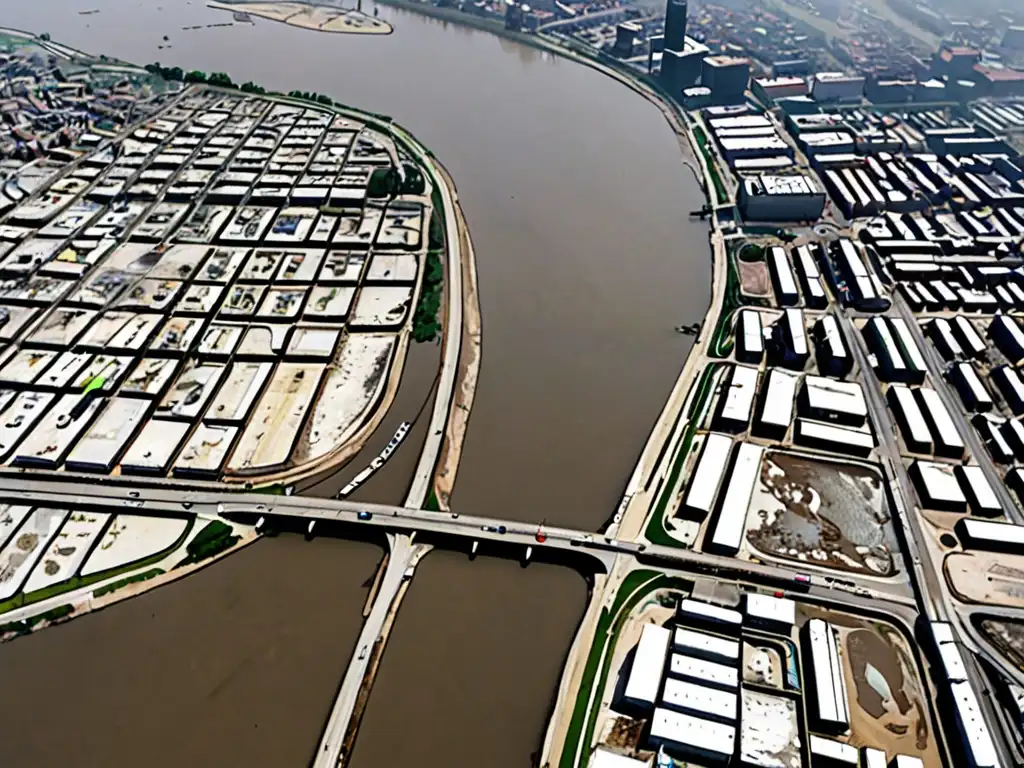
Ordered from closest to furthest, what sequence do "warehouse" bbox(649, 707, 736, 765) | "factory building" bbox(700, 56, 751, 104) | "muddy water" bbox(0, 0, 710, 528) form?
"warehouse" bbox(649, 707, 736, 765)
"muddy water" bbox(0, 0, 710, 528)
"factory building" bbox(700, 56, 751, 104)

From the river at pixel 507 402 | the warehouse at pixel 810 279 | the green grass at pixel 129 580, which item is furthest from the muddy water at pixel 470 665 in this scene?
the warehouse at pixel 810 279

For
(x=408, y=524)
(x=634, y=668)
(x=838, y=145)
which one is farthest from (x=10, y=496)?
(x=838, y=145)

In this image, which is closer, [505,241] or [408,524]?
[408,524]

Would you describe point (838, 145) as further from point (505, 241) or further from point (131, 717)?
point (131, 717)

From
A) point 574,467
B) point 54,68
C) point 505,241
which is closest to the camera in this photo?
point 574,467

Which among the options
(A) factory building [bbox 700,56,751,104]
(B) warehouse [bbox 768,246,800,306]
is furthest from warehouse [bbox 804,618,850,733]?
(A) factory building [bbox 700,56,751,104]

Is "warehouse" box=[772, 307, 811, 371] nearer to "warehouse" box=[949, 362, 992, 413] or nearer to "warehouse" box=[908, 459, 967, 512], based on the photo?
"warehouse" box=[949, 362, 992, 413]

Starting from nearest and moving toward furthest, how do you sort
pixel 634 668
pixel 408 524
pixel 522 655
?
pixel 634 668 < pixel 522 655 < pixel 408 524
